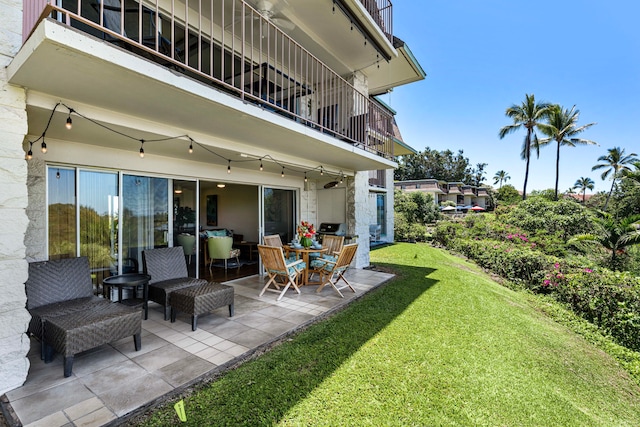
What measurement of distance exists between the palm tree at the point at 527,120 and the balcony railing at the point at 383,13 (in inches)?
776

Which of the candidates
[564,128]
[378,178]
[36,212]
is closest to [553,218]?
[378,178]

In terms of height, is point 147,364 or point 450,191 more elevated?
point 450,191

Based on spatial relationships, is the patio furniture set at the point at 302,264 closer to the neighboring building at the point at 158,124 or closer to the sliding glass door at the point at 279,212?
the sliding glass door at the point at 279,212

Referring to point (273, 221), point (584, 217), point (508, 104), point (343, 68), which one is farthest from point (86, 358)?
point (508, 104)

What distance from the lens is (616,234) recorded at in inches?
300

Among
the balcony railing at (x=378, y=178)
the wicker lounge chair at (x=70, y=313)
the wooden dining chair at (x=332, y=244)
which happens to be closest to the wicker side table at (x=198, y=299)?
the wicker lounge chair at (x=70, y=313)

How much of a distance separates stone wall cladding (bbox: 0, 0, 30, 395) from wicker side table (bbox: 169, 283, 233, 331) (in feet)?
5.26

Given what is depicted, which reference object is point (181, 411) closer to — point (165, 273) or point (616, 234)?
point (165, 273)

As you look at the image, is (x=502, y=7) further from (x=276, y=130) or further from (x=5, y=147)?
(x=5, y=147)

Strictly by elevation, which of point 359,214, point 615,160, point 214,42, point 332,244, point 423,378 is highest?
point 615,160

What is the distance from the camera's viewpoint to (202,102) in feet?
10.3

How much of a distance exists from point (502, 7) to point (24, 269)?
15.6 metres

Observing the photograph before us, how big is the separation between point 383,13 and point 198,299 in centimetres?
800

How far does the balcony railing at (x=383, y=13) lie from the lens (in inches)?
279
